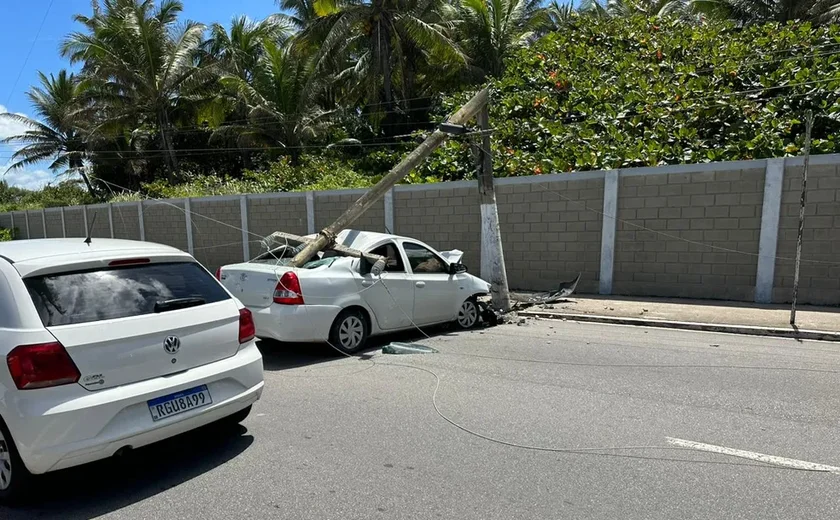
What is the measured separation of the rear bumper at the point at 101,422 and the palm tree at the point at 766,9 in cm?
2625

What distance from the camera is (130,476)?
3.75 metres

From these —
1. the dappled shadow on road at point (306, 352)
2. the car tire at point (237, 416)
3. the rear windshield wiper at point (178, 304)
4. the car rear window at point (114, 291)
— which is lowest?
the dappled shadow on road at point (306, 352)

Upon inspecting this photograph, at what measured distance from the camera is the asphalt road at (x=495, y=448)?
334cm

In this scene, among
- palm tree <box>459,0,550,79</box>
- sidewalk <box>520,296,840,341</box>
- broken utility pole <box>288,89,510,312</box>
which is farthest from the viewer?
palm tree <box>459,0,550,79</box>

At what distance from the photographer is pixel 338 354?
7059 mm

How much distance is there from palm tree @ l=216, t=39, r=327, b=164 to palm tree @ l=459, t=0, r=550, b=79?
7419 millimetres

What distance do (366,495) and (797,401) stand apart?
423cm

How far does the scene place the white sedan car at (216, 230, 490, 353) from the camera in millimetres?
6492

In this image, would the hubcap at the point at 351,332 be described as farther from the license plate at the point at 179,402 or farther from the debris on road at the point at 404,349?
the license plate at the point at 179,402

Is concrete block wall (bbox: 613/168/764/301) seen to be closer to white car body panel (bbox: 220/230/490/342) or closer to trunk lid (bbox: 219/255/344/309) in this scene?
white car body panel (bbox: 220/230/490/342)

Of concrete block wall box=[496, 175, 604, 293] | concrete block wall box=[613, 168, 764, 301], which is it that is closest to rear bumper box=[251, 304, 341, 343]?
concrete block wall box=[496, 175, 604, 293]

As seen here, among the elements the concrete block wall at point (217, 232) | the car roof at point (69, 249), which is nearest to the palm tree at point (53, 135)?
the concrete block wall at point (217, 232)

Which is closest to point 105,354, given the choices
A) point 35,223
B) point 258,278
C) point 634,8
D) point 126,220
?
point 258,278

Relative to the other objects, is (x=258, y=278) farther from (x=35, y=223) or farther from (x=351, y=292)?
(x=35, y=223)
